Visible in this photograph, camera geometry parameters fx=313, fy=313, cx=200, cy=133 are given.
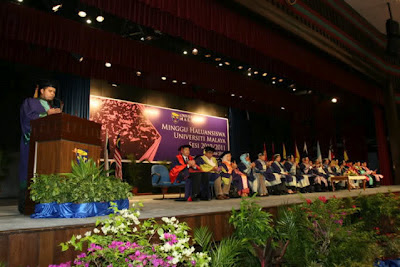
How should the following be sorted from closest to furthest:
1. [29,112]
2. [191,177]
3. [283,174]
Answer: [29,112] < [191,177] < [283,174]

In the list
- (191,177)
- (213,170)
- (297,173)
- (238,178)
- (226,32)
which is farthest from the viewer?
(297,173)

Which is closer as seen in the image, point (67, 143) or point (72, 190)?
point (72, 190)

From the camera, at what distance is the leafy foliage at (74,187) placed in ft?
8.88

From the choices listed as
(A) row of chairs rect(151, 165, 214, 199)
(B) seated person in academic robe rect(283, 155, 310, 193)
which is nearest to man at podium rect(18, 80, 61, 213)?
(A) row of chairs rect(151, 165, 214, 199)

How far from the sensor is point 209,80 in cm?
878

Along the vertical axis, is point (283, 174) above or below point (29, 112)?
below

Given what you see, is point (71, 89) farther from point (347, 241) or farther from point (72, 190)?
point (347, 241)

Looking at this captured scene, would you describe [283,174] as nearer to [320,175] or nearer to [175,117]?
[320,175]

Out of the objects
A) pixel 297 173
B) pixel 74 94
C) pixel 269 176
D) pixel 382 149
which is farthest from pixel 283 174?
pixel 382 149

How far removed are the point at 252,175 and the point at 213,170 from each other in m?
1.73

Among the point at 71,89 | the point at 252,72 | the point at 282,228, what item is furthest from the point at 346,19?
the point at 71,89

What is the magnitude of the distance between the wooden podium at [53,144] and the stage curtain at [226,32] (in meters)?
2.15

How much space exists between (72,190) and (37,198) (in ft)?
0.98

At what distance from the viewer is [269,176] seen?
802 centimetres
